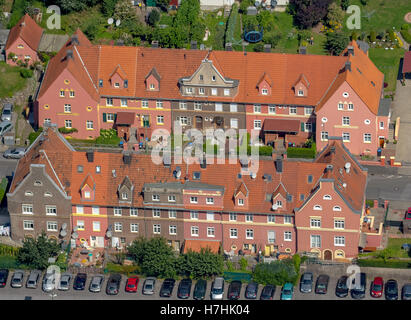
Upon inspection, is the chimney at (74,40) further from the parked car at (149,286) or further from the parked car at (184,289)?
Answer: the parked car at (184,289)

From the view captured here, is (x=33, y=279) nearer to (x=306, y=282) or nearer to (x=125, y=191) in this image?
(x=125, y=191)

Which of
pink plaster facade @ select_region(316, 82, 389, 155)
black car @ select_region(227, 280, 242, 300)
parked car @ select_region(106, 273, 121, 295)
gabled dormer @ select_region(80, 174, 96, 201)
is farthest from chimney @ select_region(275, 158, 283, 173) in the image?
parked car @ select_region(106, 273, 121, 295)

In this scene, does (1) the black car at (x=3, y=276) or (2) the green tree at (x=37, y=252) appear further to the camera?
(2) the green tree at (x=37, y=252)

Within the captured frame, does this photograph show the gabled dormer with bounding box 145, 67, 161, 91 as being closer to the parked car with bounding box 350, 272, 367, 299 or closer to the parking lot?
the parking lot

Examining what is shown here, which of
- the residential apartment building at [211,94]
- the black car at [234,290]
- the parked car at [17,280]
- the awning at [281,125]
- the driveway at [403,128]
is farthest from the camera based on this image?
the awning at [281,125]

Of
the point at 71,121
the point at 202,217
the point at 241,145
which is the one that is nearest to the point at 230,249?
the point at 202,217

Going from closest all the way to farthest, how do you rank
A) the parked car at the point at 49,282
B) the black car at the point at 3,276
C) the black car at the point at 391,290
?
the black car at the point at 391,290
the parked car at the point at 49,282
the black car at the point at 3,276

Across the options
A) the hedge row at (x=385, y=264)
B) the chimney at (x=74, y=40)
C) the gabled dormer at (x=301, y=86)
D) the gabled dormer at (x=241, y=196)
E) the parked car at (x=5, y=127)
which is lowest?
the hedge row at (x=385, y=264)

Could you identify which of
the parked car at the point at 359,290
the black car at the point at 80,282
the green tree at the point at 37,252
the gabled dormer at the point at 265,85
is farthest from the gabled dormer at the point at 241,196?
the gabled dormer at the point at 265,85
